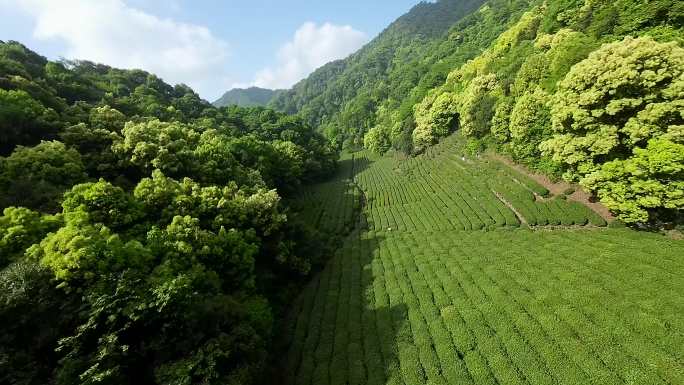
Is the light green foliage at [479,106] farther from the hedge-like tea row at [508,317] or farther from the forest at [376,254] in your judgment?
the hedge-like tea row at [508,317]

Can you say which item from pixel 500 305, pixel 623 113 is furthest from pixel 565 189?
pixel 500 305

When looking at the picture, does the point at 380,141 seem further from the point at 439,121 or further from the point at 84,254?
the point at 84,254

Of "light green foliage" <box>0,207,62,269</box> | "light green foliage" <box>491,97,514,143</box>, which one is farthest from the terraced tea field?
"light green foliage" <box>0,207,62,269</box>

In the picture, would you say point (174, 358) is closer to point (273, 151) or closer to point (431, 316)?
point (431, 316)

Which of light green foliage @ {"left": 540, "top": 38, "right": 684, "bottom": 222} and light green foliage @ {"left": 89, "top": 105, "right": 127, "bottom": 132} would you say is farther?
light green foliage @ {"left": 89, "top": 105, "right": 127, "bottom": 132}

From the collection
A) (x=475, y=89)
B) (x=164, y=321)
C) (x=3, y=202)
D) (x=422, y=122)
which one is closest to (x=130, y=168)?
(x=3, y=202)

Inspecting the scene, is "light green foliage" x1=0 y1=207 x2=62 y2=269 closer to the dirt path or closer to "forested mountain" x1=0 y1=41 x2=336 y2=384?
"forested mountain" x1=0 y1=41 x2=336 y2=384

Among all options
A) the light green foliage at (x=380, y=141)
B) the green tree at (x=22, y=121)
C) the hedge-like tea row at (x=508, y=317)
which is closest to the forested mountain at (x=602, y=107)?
the hedge-like tea row at (x=508, y=317)
